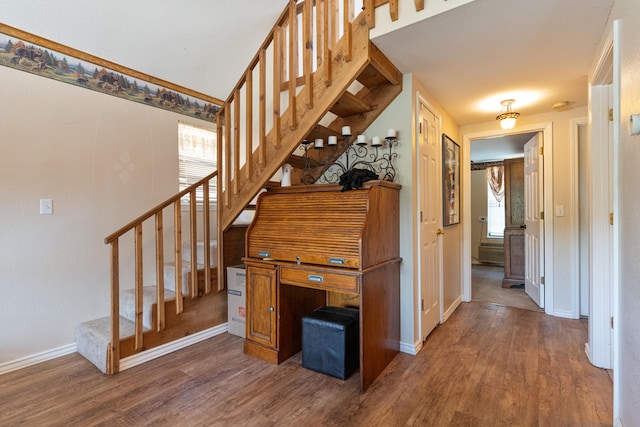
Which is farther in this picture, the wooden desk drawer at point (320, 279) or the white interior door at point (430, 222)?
the white interior door at point (430, 222)

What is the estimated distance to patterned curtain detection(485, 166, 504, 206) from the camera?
22.1 feet

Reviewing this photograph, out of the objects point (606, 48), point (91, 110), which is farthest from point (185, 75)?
point (606, 48)

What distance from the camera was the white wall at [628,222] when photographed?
1284mm

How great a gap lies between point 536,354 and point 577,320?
3.99 feet

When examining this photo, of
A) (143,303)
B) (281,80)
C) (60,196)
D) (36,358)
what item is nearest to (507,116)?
(281,80)

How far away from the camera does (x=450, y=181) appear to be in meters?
3.48

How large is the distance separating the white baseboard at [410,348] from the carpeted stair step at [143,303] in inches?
77.3

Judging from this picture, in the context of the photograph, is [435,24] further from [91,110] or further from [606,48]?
[91,110]

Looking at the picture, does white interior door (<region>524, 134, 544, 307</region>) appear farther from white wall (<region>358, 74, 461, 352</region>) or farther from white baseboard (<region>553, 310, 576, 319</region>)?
white wall (<region>358, 74, 461, 352</region>)

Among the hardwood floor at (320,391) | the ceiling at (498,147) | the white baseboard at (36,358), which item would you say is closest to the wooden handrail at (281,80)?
the hardwood floor at (320,391)

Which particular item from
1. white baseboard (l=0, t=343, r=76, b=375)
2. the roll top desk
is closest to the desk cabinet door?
the roll top desk

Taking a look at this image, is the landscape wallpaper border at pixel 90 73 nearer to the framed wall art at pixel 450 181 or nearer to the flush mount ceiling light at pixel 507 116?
the framed wall art at pixel 450 181

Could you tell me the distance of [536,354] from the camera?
2.46 m

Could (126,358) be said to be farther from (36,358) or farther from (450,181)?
(450,181)
